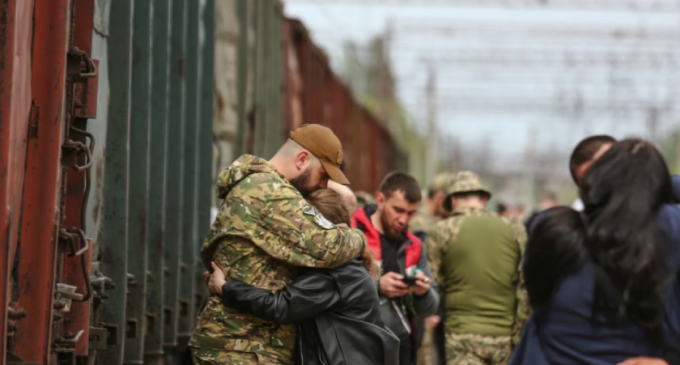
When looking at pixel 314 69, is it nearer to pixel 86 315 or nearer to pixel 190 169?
pixel 190 169

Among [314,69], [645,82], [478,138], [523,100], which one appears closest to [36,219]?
[314,69]

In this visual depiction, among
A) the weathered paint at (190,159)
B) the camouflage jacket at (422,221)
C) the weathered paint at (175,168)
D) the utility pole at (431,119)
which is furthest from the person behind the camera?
the utility pole at (431,119)

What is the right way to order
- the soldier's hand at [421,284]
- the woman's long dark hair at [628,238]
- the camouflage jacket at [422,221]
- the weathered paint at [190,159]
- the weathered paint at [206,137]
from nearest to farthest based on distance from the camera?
the woman's long dark hair at [628,238] < the soldier's hand at [421,284] < the weathered paint at [190,159] < the weathered paint at [206,137] < the camouflage jacket at [422,221]

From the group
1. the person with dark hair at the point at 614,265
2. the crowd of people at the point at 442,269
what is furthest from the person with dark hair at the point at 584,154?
the person with dark hair at the point at 614,265

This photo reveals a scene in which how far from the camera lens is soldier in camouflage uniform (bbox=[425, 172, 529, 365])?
311 inches

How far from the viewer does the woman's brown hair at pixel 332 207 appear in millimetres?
5195

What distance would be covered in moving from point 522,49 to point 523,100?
12.5 metres

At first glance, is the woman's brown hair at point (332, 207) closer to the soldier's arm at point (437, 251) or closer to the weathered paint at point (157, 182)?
the weathered paint at point (157, 182)

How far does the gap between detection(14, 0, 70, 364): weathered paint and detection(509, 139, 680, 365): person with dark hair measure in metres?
1.56

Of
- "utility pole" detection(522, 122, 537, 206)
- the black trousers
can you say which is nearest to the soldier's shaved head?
the black trousers

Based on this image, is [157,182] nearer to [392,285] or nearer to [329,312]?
[392,285]

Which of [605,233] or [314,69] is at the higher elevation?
[314,69]

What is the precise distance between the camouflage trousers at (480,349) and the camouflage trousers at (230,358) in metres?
3.21

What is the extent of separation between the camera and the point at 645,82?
40.1 m
